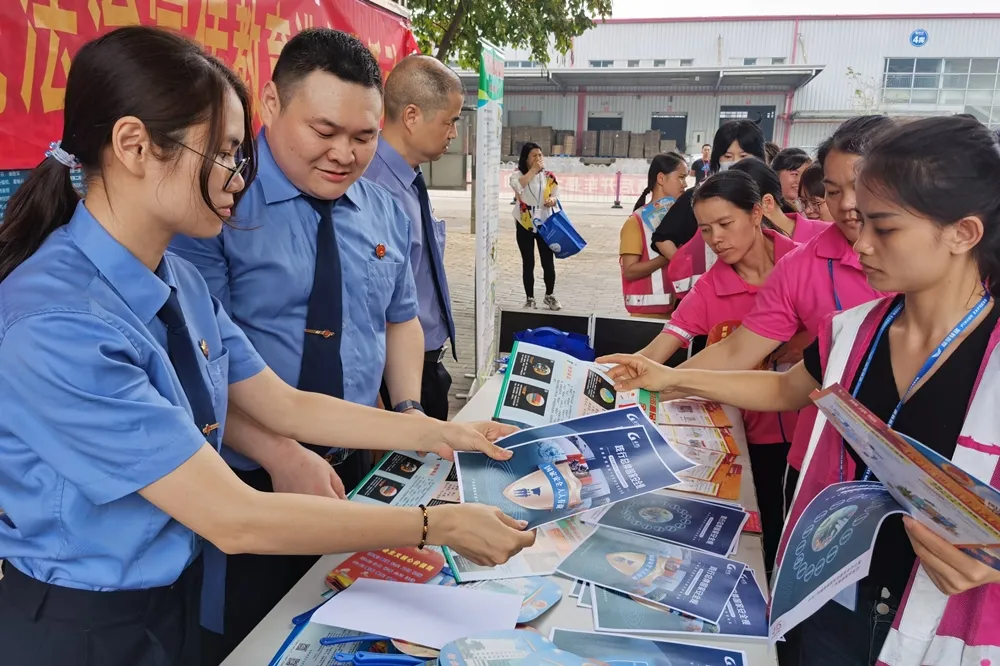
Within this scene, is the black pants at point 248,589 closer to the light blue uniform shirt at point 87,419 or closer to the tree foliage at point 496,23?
the light blue uniform shirt at point 87,419

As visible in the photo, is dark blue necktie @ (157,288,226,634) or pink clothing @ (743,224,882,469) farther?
pink clothing @ (743,224,882,469)

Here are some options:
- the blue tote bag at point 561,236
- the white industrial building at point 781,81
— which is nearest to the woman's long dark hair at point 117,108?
the blue tote bag at point 561,236

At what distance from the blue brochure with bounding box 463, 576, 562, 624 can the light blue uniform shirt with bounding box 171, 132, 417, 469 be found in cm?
63

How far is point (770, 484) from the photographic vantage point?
2.11 meters

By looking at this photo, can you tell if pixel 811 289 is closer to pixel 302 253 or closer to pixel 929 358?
pixel 929 358

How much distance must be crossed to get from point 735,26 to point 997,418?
24210 millimetres

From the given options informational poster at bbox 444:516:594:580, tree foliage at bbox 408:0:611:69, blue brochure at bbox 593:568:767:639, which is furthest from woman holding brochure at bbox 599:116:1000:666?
tree foliage at bbox 408:0:611:69

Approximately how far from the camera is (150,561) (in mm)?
951

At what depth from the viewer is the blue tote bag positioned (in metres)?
5.33

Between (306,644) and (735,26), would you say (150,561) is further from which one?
(735,26)

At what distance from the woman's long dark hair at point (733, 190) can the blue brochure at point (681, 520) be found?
3.78ft

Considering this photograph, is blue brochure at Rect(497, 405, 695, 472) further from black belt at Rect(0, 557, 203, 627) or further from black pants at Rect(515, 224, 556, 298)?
black pants at Rect(515, 224, 556, 298)

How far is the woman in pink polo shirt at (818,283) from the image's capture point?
185cm

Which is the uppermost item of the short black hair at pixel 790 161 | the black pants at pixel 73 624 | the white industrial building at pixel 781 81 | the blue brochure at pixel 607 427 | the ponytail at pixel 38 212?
the white industrial building at pixel 781 81
